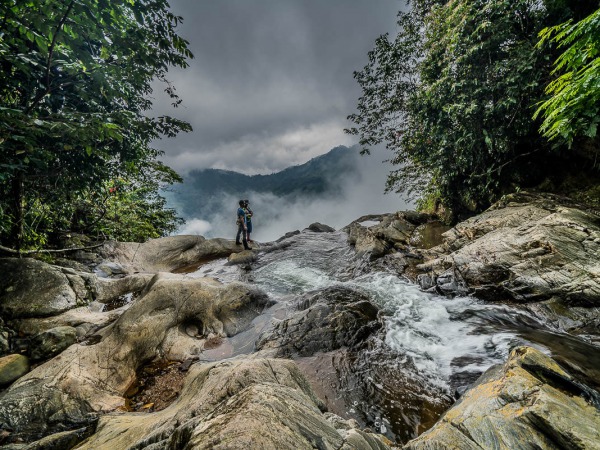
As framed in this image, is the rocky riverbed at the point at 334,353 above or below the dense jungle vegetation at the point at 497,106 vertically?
below

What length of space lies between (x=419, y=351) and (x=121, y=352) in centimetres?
723

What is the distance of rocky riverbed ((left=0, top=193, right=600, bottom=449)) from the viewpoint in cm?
264

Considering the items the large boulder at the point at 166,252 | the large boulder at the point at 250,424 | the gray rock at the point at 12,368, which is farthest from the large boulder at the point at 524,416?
the large boulder at the point at 166,252

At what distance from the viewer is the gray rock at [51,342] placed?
5758 millimetres

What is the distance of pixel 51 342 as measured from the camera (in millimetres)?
5973

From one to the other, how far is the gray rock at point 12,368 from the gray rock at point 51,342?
0.63 ft

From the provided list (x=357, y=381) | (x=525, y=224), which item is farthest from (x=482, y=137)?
(x=357, y=381)

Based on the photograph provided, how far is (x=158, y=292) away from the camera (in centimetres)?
755

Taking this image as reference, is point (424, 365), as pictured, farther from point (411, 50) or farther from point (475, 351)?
point (411, 50)

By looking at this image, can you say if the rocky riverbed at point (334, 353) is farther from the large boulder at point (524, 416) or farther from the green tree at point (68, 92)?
the green tree at point (68, 92)

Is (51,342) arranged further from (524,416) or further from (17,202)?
(524,416)

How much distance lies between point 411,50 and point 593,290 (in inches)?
689

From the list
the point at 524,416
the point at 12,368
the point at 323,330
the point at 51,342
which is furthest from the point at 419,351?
the point at 12,368

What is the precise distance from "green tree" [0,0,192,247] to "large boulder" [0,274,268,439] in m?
4.09
